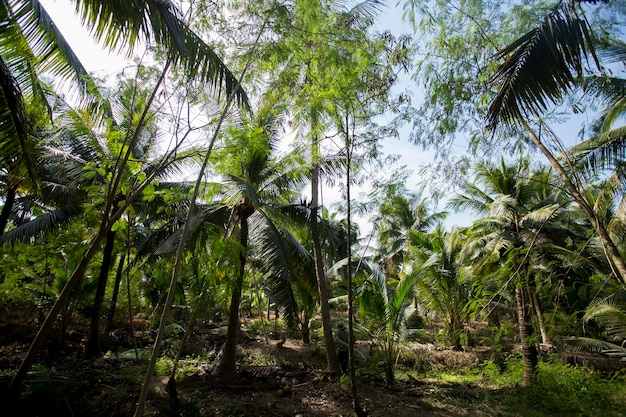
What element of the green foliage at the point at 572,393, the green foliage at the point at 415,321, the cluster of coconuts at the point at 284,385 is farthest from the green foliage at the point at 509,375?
the green foliage at the point at 415,321

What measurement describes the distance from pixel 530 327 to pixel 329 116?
7.33 m

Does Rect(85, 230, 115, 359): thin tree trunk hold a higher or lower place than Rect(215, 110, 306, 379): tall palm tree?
lower

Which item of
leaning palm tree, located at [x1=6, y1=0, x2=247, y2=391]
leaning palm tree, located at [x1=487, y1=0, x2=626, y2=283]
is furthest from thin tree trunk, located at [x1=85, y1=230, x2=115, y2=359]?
leaning palm tree, located at [x1=487, y1=0, x2=626, y2=283]

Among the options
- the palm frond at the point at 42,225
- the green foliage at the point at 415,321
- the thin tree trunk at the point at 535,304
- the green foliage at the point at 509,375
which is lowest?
the green foliage at the point at 509,375

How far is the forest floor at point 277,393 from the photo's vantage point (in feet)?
19.2

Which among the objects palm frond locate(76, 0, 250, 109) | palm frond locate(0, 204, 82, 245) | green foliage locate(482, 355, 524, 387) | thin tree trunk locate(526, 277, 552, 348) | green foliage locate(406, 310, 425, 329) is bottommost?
green foliage locate(482, 355, 524, 387)

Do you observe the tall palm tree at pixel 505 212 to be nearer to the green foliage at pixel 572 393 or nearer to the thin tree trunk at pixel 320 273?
the green foliage at pixel 572 393

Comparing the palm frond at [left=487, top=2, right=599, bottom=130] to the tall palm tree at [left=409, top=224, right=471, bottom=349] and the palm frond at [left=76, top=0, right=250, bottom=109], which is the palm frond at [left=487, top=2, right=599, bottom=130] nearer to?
the palm frond at [left=76, top=0, right=250, bottom=109]

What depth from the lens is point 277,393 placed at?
709 centimetres

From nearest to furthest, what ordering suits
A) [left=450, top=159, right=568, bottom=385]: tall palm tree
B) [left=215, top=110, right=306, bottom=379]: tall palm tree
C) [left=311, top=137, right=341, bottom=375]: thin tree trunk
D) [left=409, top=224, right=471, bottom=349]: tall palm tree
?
1. [left=215, top=110, right=306, bottom=379]: tall palm tree
2. [left=311, top=137, right=341, bottom=375]: thin tree trunk
3. [left=450, top=159, right=568, bottom=385]: tall palm tree
4. [left=409, top=224, right=471, bottom=349]: tall palm tree

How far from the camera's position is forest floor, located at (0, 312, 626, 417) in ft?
19.2

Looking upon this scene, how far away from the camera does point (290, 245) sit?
29.9ft

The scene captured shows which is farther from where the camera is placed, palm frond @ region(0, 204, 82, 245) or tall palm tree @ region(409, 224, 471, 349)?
tall palm tree @ region(409, 224, 471, 349)

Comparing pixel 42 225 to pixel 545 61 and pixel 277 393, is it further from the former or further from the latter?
pixel 545 61
